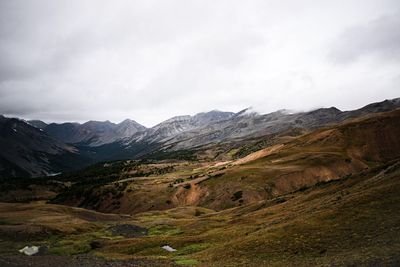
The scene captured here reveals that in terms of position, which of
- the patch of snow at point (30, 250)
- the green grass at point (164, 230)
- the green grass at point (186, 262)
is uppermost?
the patch of snow at point (30, 250)

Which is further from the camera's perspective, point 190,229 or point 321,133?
point 321,133

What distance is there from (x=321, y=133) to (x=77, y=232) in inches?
5538

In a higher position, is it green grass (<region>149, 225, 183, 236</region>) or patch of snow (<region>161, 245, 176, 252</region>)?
patch of snow (<region>161, 245, 176, 252</region>)

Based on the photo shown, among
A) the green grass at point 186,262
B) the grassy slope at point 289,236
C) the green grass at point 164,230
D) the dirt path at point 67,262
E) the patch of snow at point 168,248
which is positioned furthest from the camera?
the green grass at point 164,230

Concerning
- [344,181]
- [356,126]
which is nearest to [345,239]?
[344,181]

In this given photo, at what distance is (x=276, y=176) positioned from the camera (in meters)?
133

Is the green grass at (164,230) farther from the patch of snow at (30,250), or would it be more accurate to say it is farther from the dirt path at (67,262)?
the patch of snow at (30,250)

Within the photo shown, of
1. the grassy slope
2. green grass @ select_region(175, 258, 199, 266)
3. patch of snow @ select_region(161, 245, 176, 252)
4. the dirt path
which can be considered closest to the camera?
the grassy slope

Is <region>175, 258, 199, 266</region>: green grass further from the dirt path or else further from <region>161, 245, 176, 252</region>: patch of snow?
<region>161, 245, 176, 252</region>: patch of snow

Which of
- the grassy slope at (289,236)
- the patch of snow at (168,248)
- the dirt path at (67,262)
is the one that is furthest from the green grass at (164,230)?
the dirt path at (67,262)

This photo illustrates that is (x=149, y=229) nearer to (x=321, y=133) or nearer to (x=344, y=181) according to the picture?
(x=344, y=181)

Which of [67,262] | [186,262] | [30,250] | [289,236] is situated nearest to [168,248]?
[186,262]

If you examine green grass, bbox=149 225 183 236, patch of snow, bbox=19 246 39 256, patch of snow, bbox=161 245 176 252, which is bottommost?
green grass, bbox=149 225 183 236

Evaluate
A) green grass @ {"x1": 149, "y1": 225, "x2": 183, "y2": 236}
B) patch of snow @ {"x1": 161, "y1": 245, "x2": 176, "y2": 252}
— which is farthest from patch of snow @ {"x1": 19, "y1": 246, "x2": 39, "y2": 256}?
green grass @ {"x1": 149, "y1": 225, "x2": 183, "y2": 236}
